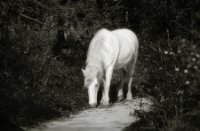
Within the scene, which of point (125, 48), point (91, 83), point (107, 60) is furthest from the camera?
point (125, 48)

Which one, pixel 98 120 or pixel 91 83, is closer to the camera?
pixel 98 120

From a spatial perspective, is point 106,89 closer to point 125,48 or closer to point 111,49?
point 111,49

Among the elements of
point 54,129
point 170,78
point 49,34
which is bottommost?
point 54,129

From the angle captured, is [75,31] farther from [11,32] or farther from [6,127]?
[6,127]

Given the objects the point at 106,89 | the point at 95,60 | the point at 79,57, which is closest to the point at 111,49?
the point at 95,60

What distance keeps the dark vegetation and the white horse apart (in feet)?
A: 1.66

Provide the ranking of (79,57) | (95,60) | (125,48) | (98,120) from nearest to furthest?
1. (98,120)
2. (95,60)
3. (125,48)
4. (79,57)

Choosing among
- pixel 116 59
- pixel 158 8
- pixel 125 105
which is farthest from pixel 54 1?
pixel 158 8

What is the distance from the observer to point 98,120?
10.1 meters

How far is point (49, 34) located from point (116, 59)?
276 cm

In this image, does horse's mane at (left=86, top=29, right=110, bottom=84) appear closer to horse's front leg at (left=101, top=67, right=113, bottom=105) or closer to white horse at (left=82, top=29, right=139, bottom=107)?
white horse at (left=82, top=29, right=139, bottom=107)

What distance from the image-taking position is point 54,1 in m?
12.8

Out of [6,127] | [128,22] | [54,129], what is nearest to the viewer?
[6,127]

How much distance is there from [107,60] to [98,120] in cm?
214
